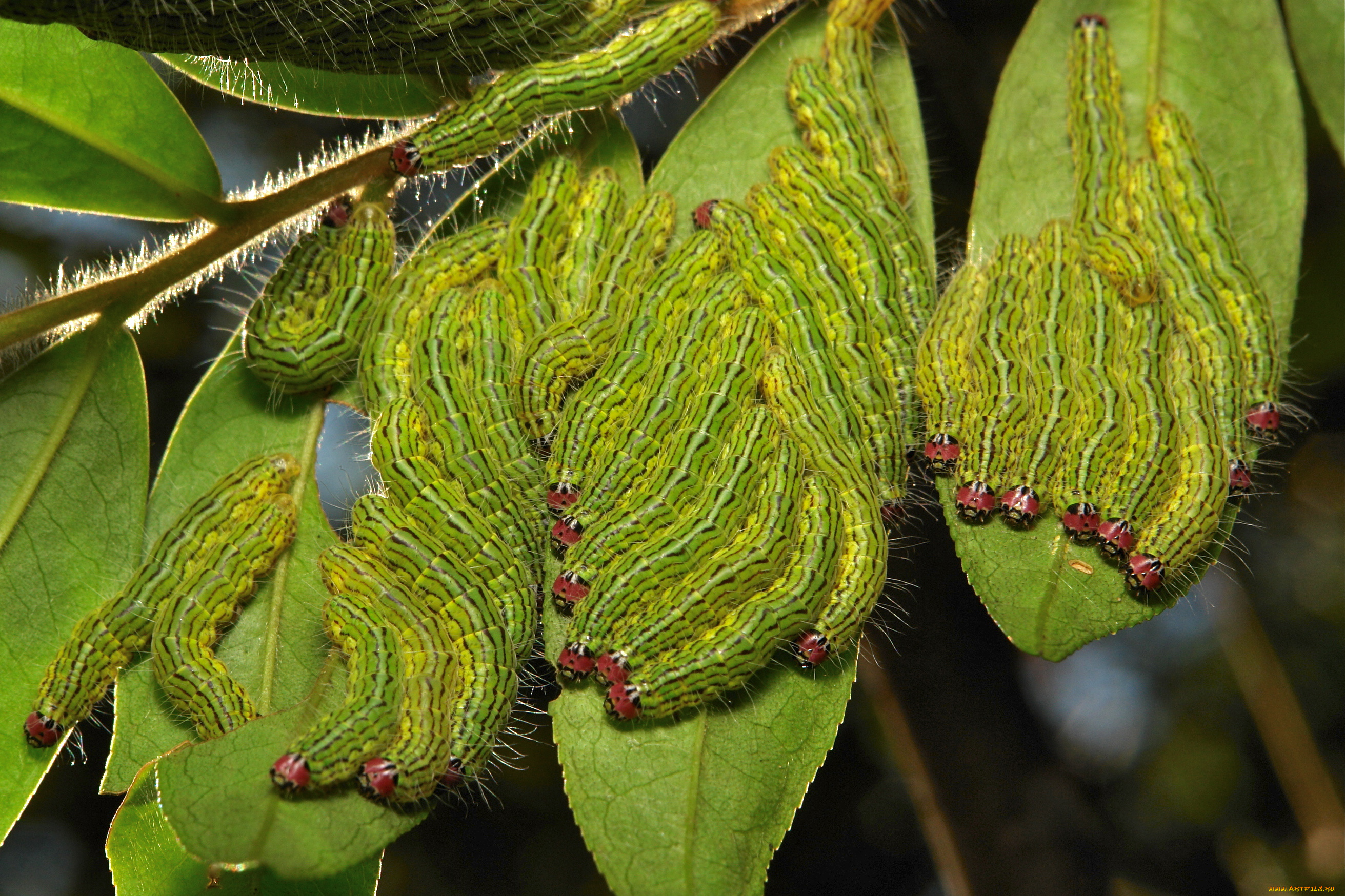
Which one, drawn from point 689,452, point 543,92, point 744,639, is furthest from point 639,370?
point 543,92

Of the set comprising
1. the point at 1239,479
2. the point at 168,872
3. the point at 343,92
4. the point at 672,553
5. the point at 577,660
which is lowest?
the point at 1239,479

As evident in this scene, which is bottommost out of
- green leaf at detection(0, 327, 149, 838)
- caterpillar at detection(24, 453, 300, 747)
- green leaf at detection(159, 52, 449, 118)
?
caterpillar at detection(24, 453, 300, 747)

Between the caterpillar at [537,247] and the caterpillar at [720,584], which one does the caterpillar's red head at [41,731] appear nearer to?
the caterpillar at [720,584]

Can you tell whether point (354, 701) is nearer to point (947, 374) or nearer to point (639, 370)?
point (639, 370)

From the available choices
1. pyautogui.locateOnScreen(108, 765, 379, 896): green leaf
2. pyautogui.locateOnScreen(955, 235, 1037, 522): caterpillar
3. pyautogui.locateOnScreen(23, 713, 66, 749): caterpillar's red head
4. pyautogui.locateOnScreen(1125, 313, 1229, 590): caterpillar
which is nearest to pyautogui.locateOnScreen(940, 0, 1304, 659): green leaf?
pyautogui.locateOnScreen(955, 235, 1037, 522): caterpillar

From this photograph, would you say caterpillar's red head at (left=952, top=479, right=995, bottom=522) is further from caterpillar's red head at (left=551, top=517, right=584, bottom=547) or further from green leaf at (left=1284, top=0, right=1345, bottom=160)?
green leaf at (left=1284, top=0, right=1345, bottom=160)

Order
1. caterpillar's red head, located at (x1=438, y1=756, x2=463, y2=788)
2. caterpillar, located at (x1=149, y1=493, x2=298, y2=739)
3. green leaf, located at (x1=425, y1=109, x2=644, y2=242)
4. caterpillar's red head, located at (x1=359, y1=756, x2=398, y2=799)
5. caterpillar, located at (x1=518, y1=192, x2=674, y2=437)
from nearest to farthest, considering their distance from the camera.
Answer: caterpillar's red head, located at (x1=359, y1=756, x2=398, y2=799) < caterpillar's red head, located at (x1=438, y1=756, x2=463, y2=788) < caterpillar, located at (x1=149, y1=493, x2=298, y2=739) < caterpillar, located at (x1=518, y1=192, x2=674, y2=437) < green leaf, located at (x1=425, y1=109, x2=644, y2=242)
